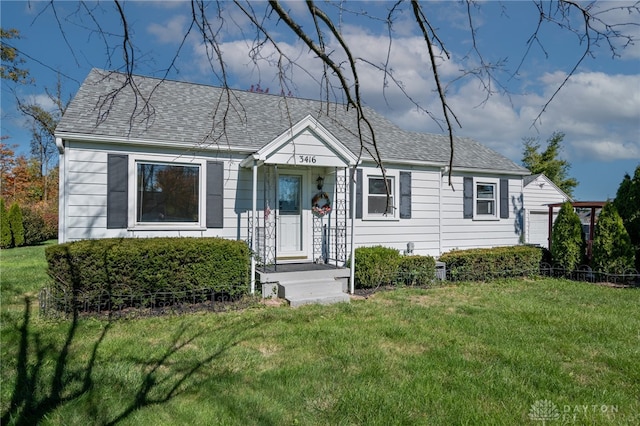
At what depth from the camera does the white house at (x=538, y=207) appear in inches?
592

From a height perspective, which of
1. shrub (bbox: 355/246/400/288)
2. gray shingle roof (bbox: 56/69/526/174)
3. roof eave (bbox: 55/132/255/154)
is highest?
gray shingle roof (bbox: 56/69/526/174)

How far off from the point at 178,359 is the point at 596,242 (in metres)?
10.3

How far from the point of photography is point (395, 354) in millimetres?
4539

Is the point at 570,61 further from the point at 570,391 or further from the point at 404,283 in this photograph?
the point at 404,283

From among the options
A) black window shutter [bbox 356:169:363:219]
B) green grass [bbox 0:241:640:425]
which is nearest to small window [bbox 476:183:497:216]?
black window shutter [bbox 356:169:363:219]

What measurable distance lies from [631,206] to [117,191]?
1230cm

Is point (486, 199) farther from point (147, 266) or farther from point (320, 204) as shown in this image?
point (147, 266)

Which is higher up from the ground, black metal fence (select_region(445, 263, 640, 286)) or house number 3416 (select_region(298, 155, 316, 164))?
house number 3416 (select_region(298, 155, 316, 164))

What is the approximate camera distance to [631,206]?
400 inches

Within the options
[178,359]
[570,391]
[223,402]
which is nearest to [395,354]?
[570,391]

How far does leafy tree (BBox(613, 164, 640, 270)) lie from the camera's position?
33.0 feet

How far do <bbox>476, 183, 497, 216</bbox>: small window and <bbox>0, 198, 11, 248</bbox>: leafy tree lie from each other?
1929 centimetres

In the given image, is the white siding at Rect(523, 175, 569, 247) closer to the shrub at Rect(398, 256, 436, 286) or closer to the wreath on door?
the shrub at Rect(398, 256, 436, 286)

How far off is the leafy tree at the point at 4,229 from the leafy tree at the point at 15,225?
19 cm
